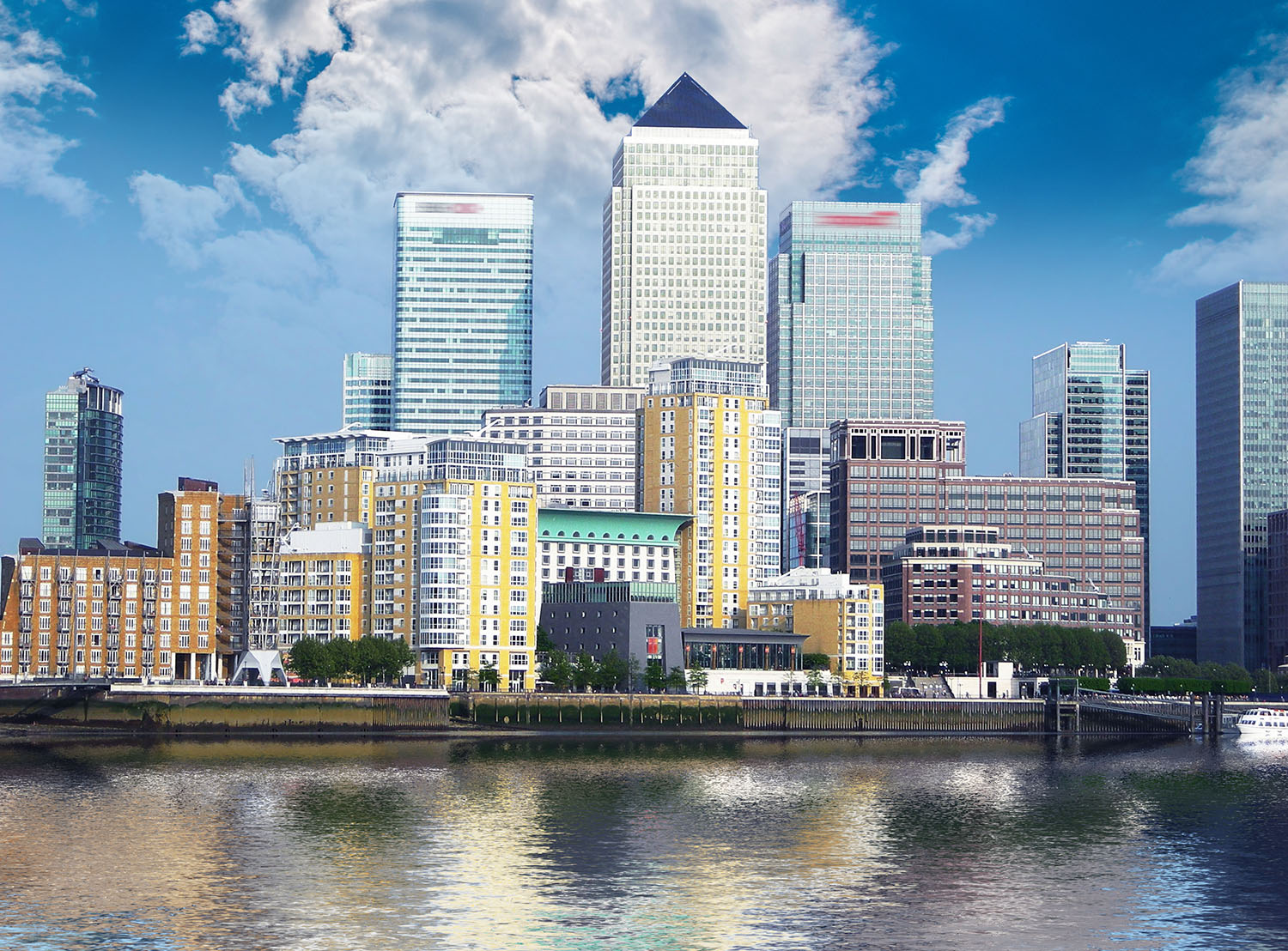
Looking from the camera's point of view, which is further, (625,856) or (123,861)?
(625,856)

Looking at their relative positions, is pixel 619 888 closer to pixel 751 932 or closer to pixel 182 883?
pixel 751 932

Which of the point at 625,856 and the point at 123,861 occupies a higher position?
the point at 123,861

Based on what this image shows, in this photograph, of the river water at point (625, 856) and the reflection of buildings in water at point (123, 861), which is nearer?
the river water at point (625, 856)

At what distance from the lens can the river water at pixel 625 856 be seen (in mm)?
81562

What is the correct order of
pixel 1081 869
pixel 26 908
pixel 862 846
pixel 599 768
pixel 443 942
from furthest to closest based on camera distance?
pixel 599 768 < pixel 862 846 < pixel 1081 869 < pixel 26 908 < pixel 443 942

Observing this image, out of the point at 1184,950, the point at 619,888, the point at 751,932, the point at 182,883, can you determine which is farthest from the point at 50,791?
the point at 1184,950

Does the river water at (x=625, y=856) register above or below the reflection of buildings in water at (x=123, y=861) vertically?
below

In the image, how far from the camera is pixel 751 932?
81250 millimetres

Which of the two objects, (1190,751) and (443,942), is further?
(1190,751)

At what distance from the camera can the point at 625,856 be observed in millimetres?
103062

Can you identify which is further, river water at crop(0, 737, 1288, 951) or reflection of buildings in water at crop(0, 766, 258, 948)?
reflection of buildings in water at crop(0, 766, 258, 948)

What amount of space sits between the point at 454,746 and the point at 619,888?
97646 millimetres

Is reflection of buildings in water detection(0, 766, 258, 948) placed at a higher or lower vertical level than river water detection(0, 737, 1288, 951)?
higher

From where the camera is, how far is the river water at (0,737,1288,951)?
81.6 m
